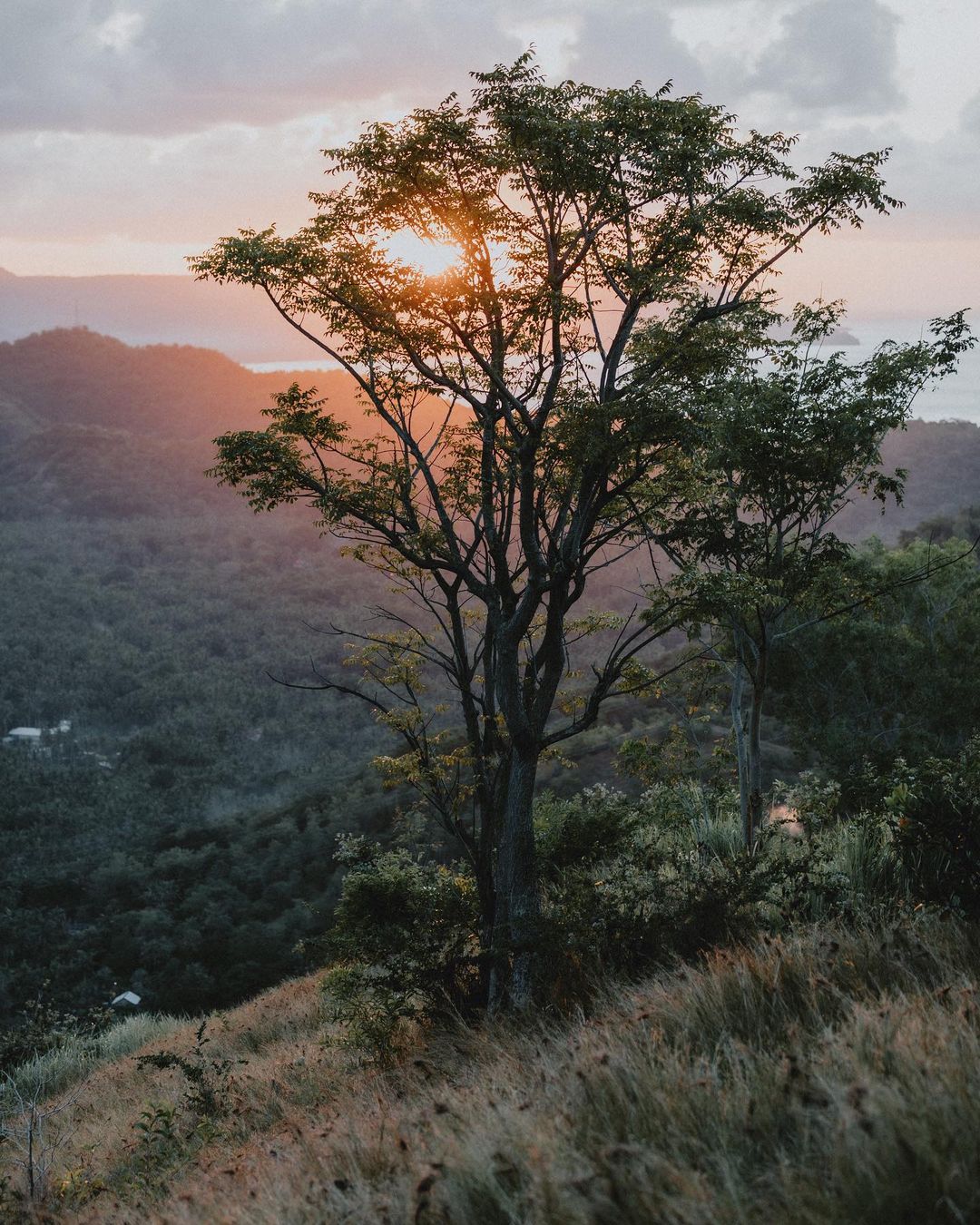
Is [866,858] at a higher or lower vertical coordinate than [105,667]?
higher

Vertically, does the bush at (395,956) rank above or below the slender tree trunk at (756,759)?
below

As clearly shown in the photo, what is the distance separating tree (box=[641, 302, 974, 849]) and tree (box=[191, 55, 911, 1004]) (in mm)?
498

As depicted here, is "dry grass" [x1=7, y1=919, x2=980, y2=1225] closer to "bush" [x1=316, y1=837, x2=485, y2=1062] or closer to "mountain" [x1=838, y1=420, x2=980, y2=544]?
"bush" [x1=316, y1=837, x2=485, y2=1062]

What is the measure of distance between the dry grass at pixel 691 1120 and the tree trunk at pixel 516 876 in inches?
86.6

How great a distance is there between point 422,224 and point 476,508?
2.98 m

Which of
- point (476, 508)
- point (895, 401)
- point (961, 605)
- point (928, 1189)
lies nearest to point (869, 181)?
point (895, 401)

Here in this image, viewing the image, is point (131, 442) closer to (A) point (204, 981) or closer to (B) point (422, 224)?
(A) point (204, 981)

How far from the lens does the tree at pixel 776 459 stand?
909 centimetres

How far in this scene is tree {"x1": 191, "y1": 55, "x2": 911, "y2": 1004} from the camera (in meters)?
8.12

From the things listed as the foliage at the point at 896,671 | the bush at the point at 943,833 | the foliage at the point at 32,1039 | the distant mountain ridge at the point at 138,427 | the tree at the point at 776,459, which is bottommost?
the foliage at the point at 32,1039

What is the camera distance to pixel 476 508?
34.2 ft

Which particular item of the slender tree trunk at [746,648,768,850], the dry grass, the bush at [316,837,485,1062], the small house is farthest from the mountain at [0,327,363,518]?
the dry grass

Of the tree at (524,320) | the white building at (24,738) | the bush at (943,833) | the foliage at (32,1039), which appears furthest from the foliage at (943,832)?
the white building at (24,738)

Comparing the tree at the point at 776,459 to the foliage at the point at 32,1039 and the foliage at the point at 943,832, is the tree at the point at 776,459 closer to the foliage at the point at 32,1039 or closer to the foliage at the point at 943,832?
the foliage at the point at 943,832
